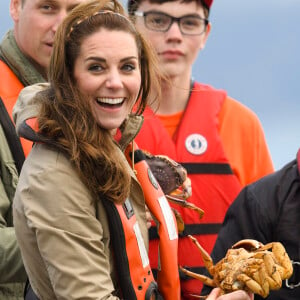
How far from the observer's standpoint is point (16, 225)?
3922 millimetres

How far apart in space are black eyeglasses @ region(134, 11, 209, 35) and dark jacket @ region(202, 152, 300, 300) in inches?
65.1

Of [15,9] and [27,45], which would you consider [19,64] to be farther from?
[15,9]

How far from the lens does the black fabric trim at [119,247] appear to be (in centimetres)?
394

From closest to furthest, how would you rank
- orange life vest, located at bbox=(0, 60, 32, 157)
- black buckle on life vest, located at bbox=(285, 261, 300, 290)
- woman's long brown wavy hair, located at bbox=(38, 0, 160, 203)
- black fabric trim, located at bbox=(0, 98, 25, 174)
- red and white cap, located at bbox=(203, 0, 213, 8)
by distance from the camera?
woman's long brown wavy hair, located at bbox=(38, 0, 160, 203) < black buckle on life vest, located at bbox=(285, 261, 300, 290) < black fabric trim, located at bbox=(0, 98, 25, 174) < orange life vest, located at bbox=(0, 60, 32, 157) < red and white cap, located at bbox=(203, 0, 213, 8)

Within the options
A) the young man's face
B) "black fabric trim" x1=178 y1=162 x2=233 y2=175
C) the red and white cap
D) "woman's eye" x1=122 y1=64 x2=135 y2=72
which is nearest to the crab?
"woman's eye" x1=122 y1=64 x2=135 y2=72

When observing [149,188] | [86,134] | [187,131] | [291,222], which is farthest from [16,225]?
[187,131]

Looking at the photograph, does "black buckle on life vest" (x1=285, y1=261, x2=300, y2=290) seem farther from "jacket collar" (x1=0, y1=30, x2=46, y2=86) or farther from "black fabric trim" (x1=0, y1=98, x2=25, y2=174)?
"jacket collar" (x1=0, y1=30, x2=46, y2=86)

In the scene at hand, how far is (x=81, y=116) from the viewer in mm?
3996

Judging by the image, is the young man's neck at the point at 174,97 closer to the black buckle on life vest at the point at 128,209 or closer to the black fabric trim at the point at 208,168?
the black fabric trim at the point at 208,168

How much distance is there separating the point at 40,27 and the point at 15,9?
26 cm

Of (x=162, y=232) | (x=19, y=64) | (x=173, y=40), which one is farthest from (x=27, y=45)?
(x=162, y=232)

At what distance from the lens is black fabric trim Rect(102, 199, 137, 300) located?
3939mm

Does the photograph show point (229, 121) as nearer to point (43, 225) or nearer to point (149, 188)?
point (149, 188)

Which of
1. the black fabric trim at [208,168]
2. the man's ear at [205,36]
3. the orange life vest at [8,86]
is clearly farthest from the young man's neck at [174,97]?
the orange life vest at [8,86]
